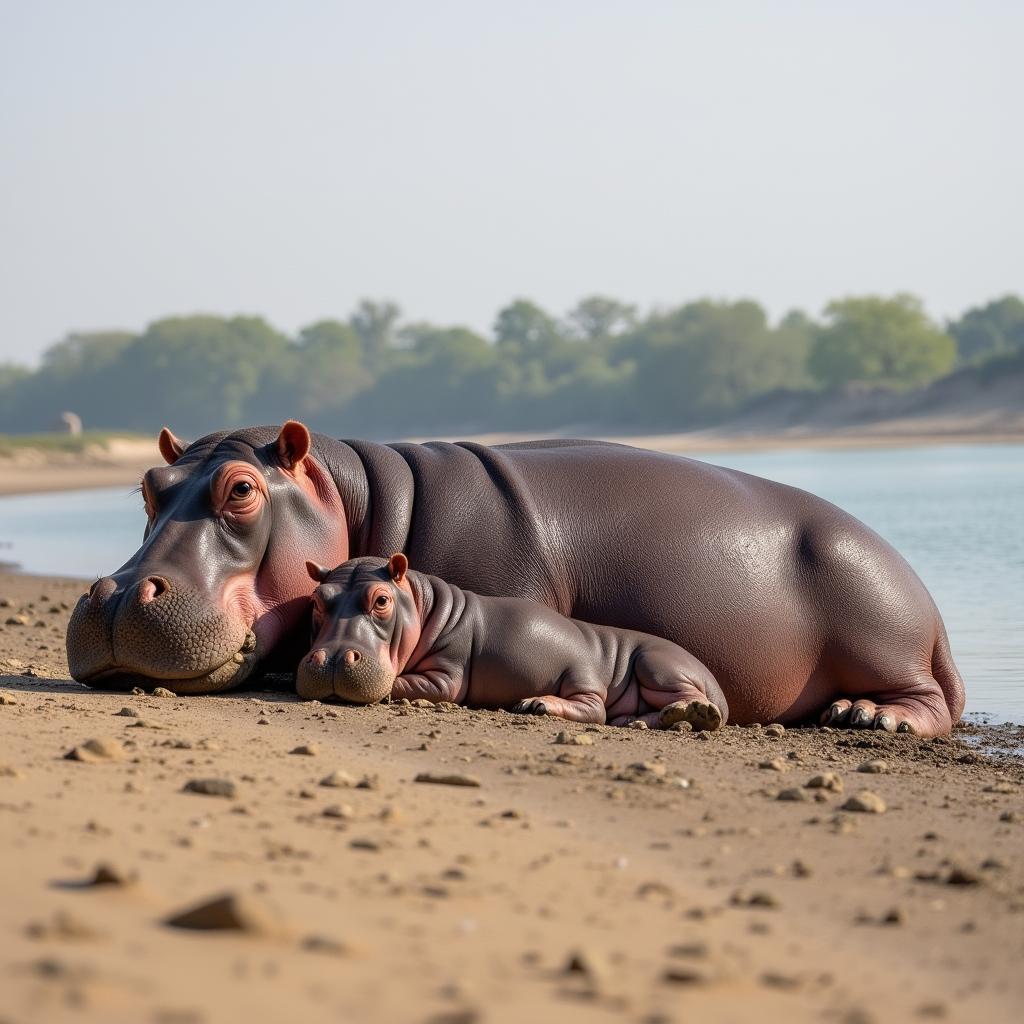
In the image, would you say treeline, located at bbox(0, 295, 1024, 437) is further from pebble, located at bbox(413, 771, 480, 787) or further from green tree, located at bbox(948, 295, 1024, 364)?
pebble, located at bbox(413, 771, 480, 787)

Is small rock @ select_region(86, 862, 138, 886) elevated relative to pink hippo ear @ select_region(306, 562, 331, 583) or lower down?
lower down

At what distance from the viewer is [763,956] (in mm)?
2770

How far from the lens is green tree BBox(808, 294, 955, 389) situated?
217ft

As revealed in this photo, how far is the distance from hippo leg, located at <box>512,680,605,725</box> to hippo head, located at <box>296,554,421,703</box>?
45 centimetres

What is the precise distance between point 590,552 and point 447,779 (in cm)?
193

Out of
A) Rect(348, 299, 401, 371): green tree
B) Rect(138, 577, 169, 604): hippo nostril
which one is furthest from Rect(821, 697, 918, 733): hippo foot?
Rect(348, 299, 401, 371): green tree

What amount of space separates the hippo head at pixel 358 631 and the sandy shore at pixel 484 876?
0.89 feet

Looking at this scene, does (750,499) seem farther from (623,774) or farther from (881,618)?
(623,774)

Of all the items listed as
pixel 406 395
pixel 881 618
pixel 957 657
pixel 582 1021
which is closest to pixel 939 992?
pixel 582 1021

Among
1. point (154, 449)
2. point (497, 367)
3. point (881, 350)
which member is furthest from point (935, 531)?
point (497, 367)

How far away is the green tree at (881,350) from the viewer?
217ft

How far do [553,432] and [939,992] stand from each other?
241ft

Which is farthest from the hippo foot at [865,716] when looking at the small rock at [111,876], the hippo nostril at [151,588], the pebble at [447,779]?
the small rock at [111,876]

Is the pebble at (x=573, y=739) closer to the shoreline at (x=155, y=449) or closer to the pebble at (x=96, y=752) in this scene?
the pebble at (x=96, y=752)
